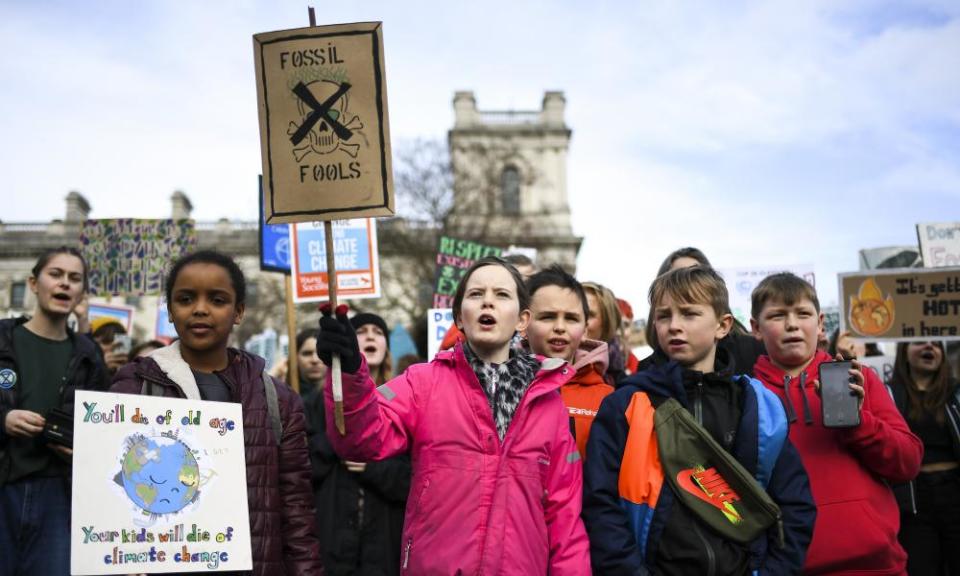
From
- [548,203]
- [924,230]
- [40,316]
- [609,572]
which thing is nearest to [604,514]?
[609,572]

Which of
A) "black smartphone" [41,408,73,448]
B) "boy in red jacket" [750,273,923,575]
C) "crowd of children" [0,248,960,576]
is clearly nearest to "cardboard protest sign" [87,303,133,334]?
"crowd of children" [0,248,960,576]

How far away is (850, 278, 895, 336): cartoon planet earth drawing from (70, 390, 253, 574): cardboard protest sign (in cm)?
348

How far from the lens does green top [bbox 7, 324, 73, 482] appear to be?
3512mm

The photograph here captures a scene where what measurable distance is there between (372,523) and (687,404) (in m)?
2.07

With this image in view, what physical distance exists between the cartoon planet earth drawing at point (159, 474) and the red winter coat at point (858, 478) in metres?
2.25

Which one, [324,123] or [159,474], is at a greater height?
[324,123]

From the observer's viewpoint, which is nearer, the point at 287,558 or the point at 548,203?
the point at 287,558

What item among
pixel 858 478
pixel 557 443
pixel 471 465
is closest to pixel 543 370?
pixel 557 443

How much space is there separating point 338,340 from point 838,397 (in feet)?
6.17

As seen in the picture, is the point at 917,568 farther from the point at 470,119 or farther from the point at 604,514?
the point at 470,119

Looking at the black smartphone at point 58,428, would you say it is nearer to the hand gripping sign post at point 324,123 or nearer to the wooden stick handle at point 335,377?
the hand gripping sign post at point 324,123

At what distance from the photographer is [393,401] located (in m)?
2.70

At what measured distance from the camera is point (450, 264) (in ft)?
27.7

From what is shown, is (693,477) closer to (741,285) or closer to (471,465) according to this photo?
(471,465)
